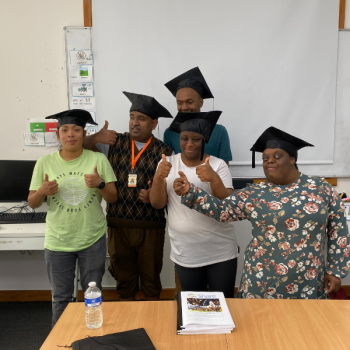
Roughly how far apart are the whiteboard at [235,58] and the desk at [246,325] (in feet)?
5.90

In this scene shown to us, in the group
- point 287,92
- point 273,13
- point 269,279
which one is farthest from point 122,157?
point 273,13

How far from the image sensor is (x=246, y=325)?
4.16 ft

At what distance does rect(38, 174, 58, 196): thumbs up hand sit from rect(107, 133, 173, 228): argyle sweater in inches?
17.8

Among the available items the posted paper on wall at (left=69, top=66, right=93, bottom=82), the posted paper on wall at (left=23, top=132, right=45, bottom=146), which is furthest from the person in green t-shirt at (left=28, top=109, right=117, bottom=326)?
the posted paper on wall at (left=23, top=132, right=45, bottom=146)

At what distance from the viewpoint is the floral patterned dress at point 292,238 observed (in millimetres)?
1514

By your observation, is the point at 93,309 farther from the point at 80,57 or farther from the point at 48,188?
the point at 80,57

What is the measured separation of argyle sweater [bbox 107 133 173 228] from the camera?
2109mm

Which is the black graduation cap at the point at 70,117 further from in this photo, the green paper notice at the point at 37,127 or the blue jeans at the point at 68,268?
the green paper notice at the point at 37,127

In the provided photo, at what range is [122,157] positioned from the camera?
2148mm

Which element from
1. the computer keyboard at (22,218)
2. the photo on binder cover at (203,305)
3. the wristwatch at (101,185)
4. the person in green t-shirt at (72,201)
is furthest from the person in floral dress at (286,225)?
the computer keyboard at (22,218)

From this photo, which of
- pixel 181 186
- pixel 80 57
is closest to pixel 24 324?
pixel 181 186

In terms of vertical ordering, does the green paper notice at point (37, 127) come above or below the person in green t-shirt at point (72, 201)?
above

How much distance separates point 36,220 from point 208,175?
5.49 feet

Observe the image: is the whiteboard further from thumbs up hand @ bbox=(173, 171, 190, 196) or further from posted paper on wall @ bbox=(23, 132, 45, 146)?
thumbs up hand @ bbox=(173, 171, 190, 196)
